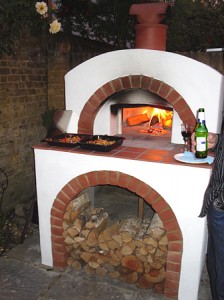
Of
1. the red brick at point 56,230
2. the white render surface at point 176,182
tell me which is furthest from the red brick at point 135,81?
the red brick at point 56,230

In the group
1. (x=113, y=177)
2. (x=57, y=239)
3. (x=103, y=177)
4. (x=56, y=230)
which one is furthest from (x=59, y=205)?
(x=113, y=177)

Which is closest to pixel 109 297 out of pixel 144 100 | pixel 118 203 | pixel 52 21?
pixel 118 203

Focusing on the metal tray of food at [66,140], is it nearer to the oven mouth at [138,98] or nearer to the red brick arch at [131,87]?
the red brick arch at [131,87]

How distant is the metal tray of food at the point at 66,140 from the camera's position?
325 centimetres

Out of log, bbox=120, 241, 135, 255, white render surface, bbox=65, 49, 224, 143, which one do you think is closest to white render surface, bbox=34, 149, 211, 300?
log, bbox=120, 241, 135, 255

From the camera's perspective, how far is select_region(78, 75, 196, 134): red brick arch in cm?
328

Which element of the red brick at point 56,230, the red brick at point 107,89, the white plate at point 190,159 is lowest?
the red brick at point 56,230

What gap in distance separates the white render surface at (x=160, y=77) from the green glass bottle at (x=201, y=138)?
0.51 m

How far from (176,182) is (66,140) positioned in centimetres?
144

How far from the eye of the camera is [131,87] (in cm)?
348

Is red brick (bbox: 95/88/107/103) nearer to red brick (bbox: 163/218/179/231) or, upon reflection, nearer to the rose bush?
the rose bush

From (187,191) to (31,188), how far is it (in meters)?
3.31

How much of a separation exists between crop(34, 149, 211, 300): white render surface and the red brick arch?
2.59ft

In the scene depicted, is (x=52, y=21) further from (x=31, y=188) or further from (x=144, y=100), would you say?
(x=31, y=188)
